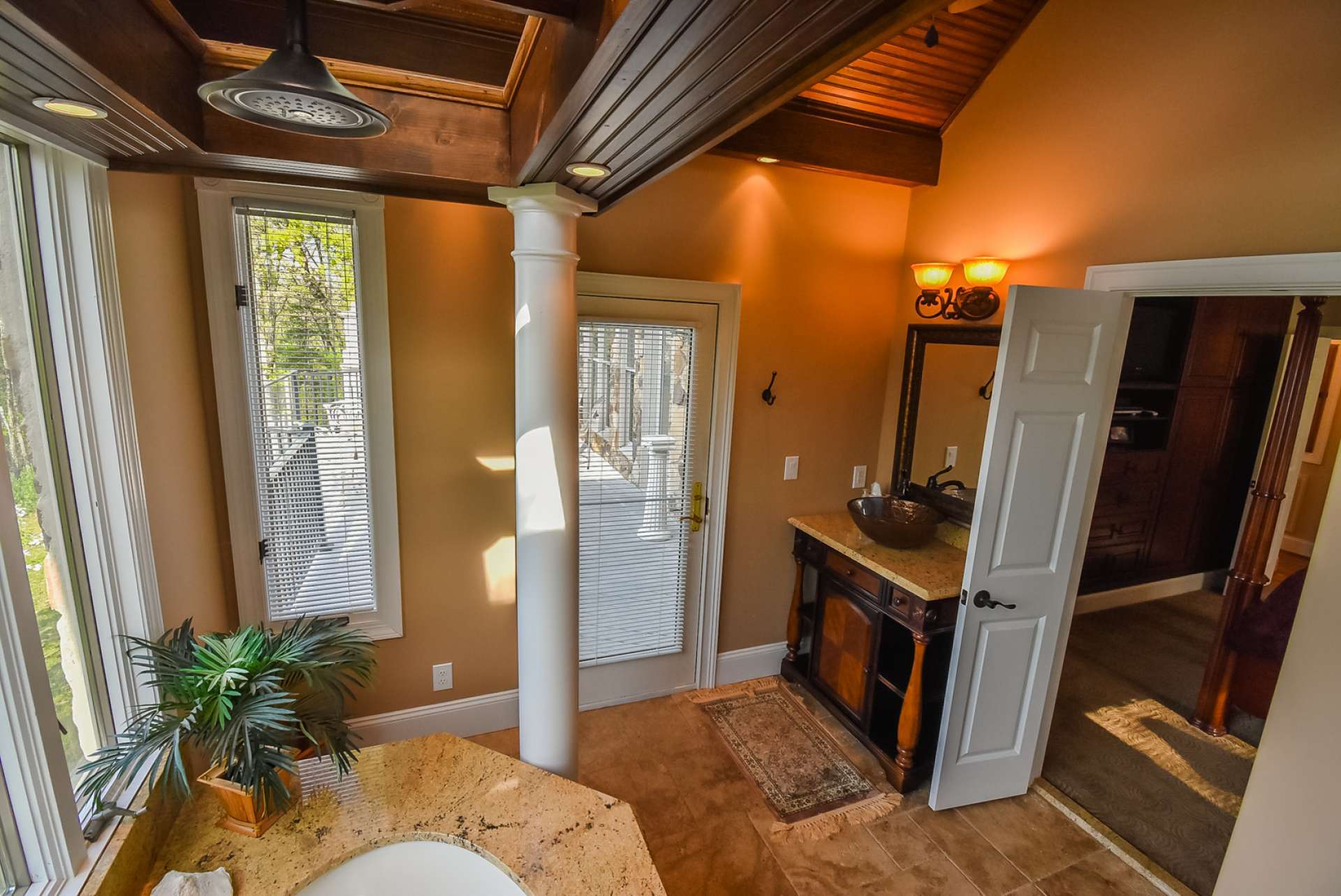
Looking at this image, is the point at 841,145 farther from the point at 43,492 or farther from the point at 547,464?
the point at 43,492

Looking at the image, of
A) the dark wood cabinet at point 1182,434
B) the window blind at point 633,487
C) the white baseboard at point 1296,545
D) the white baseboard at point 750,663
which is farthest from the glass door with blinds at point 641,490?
the white baseboard at point 1296,545

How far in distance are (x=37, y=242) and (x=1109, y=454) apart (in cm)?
495

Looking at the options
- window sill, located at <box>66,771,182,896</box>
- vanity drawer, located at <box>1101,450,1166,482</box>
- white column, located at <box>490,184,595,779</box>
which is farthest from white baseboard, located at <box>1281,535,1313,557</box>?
window sill, located at <box>66,771,182,896</box>

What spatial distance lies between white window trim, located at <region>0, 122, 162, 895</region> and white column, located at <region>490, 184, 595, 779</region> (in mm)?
912

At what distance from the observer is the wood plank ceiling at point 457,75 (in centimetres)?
76

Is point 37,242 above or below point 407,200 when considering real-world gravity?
below

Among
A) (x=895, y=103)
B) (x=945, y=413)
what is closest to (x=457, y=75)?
(x=895, y=103)

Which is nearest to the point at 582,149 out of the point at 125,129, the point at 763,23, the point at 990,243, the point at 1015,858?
the point at 763,23

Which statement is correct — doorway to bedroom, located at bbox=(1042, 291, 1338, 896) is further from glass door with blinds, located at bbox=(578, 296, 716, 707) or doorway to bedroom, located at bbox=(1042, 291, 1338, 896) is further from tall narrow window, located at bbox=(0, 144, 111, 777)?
tall narrow window, located at bbox=(0, 144, 111, 777)

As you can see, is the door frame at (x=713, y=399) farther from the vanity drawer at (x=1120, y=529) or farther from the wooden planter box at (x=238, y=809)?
the vanity drawer at (x=1120, y=529)

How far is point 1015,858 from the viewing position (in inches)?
90.2

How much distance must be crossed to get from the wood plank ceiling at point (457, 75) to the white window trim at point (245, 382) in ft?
1.27

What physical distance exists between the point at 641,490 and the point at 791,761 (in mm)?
1360

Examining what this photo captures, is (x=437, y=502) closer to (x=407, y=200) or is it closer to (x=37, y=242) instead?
(x=407, y=200)
